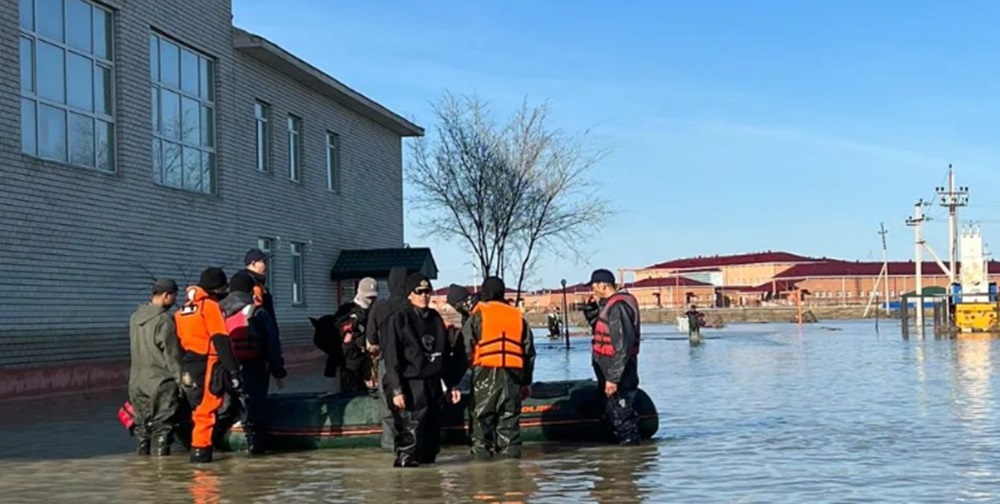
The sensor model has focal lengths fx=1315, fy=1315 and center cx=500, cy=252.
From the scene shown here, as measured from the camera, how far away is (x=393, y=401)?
1120 centimetres

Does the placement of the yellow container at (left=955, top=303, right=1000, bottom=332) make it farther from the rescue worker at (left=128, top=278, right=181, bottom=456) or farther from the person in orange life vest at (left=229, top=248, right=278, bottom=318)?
the rescue worker at (left=128, top=278, right=181, bottom=456)

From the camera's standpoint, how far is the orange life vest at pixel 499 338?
1177cm

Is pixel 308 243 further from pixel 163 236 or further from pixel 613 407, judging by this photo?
pixel 613 407

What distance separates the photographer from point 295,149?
3428 centimetres

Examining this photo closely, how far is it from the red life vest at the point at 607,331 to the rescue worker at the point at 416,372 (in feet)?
5.94

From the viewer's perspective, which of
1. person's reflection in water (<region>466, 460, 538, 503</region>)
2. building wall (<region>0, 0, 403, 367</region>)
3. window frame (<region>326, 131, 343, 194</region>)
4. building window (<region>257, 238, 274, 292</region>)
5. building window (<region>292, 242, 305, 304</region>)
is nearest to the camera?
person's reflection in water (<region>466, 460, 538, 503</region>)

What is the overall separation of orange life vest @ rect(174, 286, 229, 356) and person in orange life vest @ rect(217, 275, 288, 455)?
335 millimetres

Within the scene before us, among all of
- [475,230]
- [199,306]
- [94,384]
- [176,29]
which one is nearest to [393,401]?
[199,306]

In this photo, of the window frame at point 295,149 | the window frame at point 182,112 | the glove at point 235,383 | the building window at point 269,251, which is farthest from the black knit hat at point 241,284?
the window frame at point 295,149

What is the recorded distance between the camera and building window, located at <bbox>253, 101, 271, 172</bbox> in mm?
31875

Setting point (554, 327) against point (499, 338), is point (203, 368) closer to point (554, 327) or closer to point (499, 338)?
point (499, 338)

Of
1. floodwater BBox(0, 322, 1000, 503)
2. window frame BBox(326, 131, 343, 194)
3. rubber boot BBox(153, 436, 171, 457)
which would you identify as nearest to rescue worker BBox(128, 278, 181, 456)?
rubber boot BBox(153, 436, 171, 457)

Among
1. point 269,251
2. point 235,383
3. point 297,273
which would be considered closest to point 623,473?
point 235,383

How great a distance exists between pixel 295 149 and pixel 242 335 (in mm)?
22289
